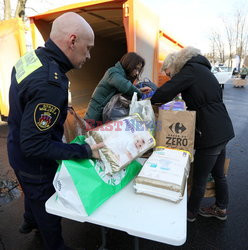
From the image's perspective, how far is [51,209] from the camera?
1.14m

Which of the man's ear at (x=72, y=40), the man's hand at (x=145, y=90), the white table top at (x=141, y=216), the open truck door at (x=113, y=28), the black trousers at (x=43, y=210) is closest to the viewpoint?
the white table top at (x=141, y=216)

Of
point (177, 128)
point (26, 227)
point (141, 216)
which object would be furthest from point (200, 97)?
point (26, 227)

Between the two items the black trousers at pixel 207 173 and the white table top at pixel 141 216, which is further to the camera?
the black trousers at pixel 207 173

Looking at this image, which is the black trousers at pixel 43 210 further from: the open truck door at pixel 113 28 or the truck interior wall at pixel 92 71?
the truck interior wall at pixel 92 71

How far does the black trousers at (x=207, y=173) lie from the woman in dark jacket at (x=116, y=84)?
90cm

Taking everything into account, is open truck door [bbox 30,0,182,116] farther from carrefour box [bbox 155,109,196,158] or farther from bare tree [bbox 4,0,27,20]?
bare tree [bbox 4,0,27,20]

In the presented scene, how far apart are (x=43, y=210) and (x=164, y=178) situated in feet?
2.94

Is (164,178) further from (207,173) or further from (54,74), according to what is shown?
(207,173)

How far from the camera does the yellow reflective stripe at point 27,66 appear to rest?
114cm

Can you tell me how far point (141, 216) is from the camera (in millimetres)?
1078

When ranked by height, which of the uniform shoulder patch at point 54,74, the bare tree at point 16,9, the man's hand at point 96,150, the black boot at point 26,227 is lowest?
the black boot at point 26,227

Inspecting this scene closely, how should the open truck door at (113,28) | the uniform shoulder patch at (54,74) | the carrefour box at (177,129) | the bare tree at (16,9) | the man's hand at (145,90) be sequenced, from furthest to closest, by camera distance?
the bare tree at (16,9) < the open truck door at (113,28) < the man's hand at (145,90) < the carrefour box at (177,129) < the uniform shoulder patch at (54,74)

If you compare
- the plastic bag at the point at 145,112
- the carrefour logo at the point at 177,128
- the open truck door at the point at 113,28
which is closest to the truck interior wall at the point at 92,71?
the open truck door at the point at 113,28

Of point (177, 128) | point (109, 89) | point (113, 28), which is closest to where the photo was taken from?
point (177, 128)
